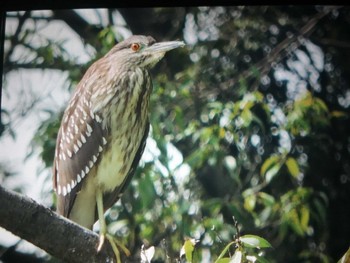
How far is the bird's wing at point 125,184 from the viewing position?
181cm

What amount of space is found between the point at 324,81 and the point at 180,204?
525 millimetres

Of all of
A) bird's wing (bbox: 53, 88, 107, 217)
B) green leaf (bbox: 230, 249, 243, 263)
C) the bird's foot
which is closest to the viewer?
green leaf (bbox: 230, 249, 243, 263)

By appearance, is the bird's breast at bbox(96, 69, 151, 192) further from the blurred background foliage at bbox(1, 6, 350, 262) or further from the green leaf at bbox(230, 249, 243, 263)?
the green leaf at bbox(230, 249, 243, 263)

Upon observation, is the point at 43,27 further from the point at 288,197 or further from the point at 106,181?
the point at 288,197

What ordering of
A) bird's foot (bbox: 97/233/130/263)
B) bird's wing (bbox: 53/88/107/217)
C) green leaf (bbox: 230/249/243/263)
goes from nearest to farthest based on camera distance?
green leaf (bbox: 230/249/243/263), bird's foot (bbox: 97/233/130/263), bird's wing (bbox: 53/88/107/217)

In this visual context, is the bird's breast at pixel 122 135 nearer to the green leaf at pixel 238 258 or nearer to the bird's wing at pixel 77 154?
the bird's wing at pixel 77 154

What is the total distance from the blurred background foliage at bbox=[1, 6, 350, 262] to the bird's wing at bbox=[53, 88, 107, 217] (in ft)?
0.35

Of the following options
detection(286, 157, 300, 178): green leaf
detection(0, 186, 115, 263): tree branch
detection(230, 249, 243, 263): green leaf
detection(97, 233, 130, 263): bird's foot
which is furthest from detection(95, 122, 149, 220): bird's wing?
detection(230, 249, 243, 263): green leaf

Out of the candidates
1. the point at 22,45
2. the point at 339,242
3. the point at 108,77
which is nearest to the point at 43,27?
the point at 22,45

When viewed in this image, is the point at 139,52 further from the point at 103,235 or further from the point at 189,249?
the point at 189,249

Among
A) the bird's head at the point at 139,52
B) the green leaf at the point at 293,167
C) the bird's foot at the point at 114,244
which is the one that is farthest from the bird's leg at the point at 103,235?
the green leaf at the point at 293,167

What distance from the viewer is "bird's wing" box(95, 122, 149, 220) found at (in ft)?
5.94

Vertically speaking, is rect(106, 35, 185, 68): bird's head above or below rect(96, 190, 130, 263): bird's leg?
above

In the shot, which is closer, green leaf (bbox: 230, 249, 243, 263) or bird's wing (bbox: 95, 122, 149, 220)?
green leaf (bbox: 230, 249, 243, 263)
